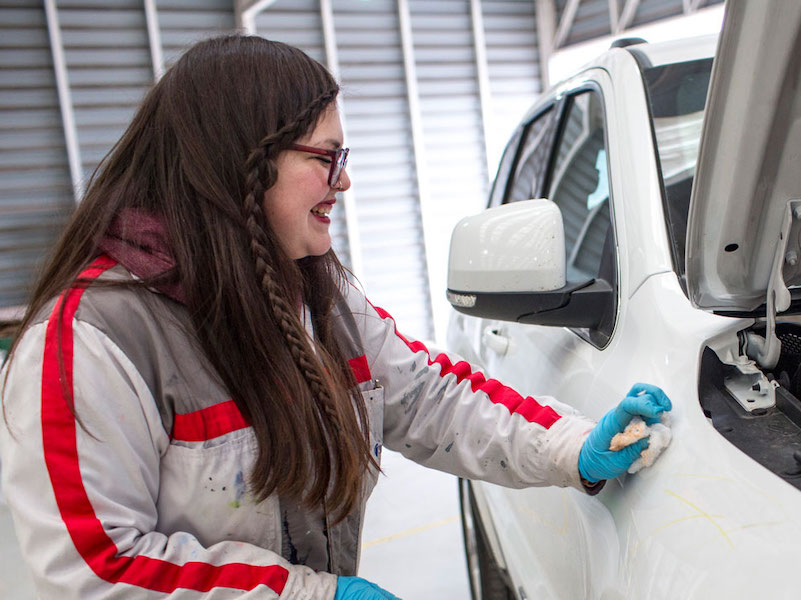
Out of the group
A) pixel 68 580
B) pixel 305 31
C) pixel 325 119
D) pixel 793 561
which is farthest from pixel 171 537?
pixel 305 31

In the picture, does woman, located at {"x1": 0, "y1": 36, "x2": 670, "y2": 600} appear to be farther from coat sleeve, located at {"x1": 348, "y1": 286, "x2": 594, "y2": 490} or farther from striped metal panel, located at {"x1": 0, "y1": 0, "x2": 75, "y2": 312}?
striped metal panel, located at {"x1": 0, "y1": 0, "x2": 75, "y2": 312}

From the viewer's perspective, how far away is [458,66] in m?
8.72

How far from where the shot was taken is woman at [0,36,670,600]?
3.33 ft

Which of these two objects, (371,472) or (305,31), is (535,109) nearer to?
(371,472)

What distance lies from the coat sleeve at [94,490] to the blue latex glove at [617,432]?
0.49 meters

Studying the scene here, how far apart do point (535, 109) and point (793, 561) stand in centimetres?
185

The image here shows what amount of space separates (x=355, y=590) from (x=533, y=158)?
1.54 meters

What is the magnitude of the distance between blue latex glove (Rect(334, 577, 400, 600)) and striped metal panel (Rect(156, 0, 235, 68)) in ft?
23.5

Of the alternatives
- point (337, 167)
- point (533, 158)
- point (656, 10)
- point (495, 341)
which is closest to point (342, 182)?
point (337, 167)

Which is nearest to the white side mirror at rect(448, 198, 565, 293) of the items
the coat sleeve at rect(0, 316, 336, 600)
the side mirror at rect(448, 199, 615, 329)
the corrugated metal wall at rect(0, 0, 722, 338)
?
the side mirror at rect(448, 199, 615, 329)

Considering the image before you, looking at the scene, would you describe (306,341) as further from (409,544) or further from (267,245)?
(409,544)

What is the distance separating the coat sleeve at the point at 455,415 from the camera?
4.37ft

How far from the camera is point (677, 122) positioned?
5.04 ft

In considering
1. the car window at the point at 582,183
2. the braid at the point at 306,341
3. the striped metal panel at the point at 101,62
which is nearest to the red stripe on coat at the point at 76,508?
the braid at the point at 306,341
